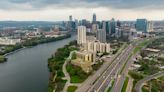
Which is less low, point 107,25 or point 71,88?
point 107,25

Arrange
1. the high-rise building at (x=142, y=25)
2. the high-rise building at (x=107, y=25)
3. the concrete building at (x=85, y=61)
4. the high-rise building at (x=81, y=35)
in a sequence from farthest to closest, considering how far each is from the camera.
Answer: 1. the high-rise building at (x=142, y=25)
2. the high-rise building at (x=107, y=25)
3. the high-rise building at (x=81, y=35)
4. the concrete building at (x=85, y=61)

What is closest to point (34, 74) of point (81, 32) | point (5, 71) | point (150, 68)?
→ point (5, 71)

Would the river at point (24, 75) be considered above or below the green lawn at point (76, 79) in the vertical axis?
below

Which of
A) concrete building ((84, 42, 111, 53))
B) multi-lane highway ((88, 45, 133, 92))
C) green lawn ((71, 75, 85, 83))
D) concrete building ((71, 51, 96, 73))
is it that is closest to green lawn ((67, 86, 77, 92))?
multi-lane highway ((88, 45, 133, 92))

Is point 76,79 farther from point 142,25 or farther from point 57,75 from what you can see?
point 142,25

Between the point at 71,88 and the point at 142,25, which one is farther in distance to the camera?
the point at 142,25

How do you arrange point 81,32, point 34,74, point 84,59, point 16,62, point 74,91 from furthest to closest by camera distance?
point 81,32 → point 16,62 → point 84,59 → point 34,74 → point 74,91

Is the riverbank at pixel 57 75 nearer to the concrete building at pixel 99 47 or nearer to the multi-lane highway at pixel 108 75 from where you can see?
the multi-lane highway at pixel 108 75

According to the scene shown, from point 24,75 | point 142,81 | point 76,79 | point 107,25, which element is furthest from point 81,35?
point 142,81

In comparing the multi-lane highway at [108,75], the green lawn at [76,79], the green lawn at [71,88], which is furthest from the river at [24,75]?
the multi-lane highway at [108,75]

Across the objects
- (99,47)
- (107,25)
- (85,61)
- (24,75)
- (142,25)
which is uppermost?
(107,25)

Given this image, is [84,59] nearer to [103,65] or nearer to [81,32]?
[103,65]
